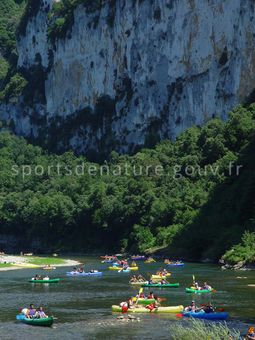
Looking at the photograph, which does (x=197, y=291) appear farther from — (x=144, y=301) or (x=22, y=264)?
(x=22, y=264)

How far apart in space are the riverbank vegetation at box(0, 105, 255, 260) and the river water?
39.4ft

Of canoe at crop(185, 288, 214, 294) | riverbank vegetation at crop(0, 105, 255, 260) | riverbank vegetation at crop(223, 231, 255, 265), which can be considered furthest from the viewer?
riverbank vegetation at crop(0, 105, 255, 260)

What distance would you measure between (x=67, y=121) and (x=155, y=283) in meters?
104

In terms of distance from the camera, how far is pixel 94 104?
160 m

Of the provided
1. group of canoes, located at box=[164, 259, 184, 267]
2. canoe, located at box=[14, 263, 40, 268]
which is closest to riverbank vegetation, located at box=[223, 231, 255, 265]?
group of canoes, located at box=[164, 259, 184, 267]

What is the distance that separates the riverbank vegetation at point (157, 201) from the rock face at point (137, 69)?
266 inches

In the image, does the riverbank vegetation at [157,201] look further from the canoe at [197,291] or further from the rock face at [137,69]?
the canoe at [197,291]

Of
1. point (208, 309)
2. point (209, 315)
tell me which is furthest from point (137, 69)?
point (209, 315)

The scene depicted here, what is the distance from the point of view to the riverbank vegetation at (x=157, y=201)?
93.4m

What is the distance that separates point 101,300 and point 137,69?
311ft

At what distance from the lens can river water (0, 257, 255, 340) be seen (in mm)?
44906

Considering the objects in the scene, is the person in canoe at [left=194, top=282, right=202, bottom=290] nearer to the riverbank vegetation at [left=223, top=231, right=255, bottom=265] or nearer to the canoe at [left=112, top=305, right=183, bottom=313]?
the canoe at [left=112, top=305, right=183, bottom=313]

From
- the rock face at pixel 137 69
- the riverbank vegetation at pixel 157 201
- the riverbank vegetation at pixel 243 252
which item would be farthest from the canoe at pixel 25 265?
the rock face at pixel 137 69

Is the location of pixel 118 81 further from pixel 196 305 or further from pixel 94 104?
pixel 196 305
